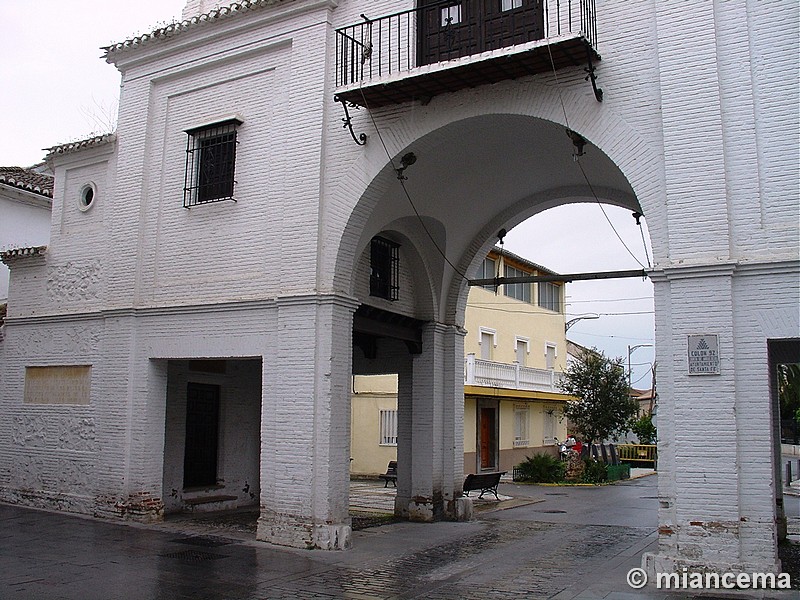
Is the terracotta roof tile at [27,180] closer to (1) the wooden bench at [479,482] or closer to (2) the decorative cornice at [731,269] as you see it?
(1) the wooden bench at [479,482]

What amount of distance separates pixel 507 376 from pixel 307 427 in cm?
1566

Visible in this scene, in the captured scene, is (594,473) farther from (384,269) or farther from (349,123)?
(349,123)

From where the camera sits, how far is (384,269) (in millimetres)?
14117

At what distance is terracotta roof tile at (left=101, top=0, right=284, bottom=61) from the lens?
12.4 meters

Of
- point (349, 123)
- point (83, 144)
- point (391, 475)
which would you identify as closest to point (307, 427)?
point (349, 123)

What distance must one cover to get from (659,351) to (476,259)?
618 centimetres

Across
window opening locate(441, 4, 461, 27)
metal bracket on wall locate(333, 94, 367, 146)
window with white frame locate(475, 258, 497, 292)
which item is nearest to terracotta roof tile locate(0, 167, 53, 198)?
metal bracket on wall locate(333, 94, 367, 146)

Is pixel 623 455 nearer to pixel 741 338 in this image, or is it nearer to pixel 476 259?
pixel 476 259

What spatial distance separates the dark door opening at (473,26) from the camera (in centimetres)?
1032

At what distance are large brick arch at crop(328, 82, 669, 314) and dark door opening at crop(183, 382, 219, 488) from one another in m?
5.21

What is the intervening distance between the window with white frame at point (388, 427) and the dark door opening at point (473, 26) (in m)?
15.0

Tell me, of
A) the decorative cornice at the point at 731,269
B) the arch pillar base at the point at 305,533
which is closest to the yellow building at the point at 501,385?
the arch pillar base at the point at 305,533

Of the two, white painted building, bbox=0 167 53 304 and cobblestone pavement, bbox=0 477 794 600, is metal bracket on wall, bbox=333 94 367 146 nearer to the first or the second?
cobblestone pavement, bbox=0 477 794 600

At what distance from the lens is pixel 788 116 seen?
869cm
